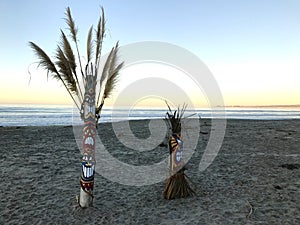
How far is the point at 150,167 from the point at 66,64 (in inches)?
200

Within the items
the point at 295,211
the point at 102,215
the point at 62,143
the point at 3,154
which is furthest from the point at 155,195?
the point at 62,143

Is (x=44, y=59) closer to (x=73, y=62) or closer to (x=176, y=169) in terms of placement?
(x=73, y=62)

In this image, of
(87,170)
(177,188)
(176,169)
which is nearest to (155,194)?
(177,188)

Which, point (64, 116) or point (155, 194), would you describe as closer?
point (155, 194)

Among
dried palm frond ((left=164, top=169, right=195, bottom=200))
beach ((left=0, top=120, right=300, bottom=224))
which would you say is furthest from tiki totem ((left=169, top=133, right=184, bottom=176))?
beach ((left=0, top=120, right=300, bottom=224))

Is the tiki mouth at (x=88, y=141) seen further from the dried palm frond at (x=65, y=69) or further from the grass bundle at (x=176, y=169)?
the grass bundle at (x=176, y=169)

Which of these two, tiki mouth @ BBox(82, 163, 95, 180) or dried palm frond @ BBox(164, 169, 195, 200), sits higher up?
tiki mouth @ BBox(82, 163, 95, 180)

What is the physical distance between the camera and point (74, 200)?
5789mm

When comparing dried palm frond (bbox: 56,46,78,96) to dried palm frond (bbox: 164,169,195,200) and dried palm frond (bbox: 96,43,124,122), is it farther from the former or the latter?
dried palm frond (bbox: 164,169,195,200)

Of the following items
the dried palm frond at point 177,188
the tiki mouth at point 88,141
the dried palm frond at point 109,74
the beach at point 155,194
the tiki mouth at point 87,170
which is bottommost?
the beach at point 155,194

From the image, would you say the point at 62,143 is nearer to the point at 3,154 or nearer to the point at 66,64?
the point at 3,154

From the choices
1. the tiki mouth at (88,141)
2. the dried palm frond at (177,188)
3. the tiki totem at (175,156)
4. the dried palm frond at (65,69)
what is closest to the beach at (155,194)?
the dried palm frond at (177,188)

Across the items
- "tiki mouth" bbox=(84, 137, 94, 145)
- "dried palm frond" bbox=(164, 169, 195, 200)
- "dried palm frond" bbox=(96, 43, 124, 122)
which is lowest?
"dried palm frond" bbox=(164, 169, 195, 200)

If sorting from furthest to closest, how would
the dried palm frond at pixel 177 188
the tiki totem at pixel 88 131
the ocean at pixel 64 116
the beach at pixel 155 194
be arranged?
the ocean at pixel 64 116, the dried palm frond at pixel 177 188, the tiki totem at pixel 88 131, the beach at pixel 155 194
